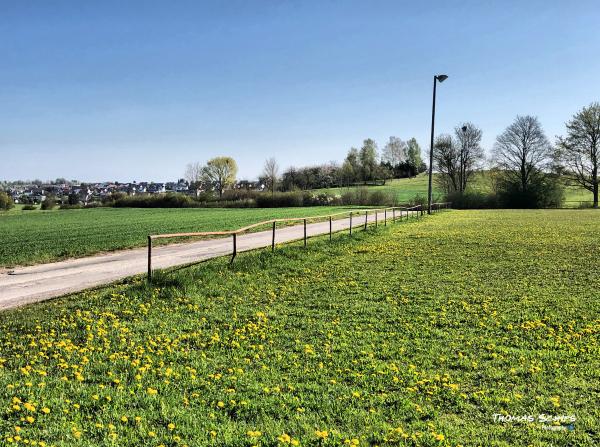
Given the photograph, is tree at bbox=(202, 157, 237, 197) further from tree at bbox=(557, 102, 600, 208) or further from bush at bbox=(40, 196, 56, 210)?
tree at bbox=(557, 102, 600, 208)

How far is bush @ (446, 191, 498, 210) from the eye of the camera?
74000 mm

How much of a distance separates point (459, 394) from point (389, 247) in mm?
16237

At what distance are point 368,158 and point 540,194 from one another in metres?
64.7

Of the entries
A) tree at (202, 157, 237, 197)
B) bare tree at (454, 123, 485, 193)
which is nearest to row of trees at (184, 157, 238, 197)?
tree at (202, 157, 237, 197)

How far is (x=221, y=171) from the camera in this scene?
132m

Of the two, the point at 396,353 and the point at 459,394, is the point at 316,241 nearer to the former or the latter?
the point at 396,353

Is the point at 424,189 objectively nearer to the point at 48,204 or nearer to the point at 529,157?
the point at 529,157

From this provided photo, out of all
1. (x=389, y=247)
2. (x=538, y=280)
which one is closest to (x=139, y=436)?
(x=538, y=280)

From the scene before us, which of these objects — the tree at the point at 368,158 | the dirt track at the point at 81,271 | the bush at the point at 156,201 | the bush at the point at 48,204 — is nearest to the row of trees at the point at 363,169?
the tree at the point at 368,158

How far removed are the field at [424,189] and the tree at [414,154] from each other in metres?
3.49

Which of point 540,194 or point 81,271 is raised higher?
point 540,194

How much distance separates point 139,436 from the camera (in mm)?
4797

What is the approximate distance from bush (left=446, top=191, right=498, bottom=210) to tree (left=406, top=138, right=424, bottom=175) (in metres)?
67.1

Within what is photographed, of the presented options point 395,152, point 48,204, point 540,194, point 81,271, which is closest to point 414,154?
point 395,152
